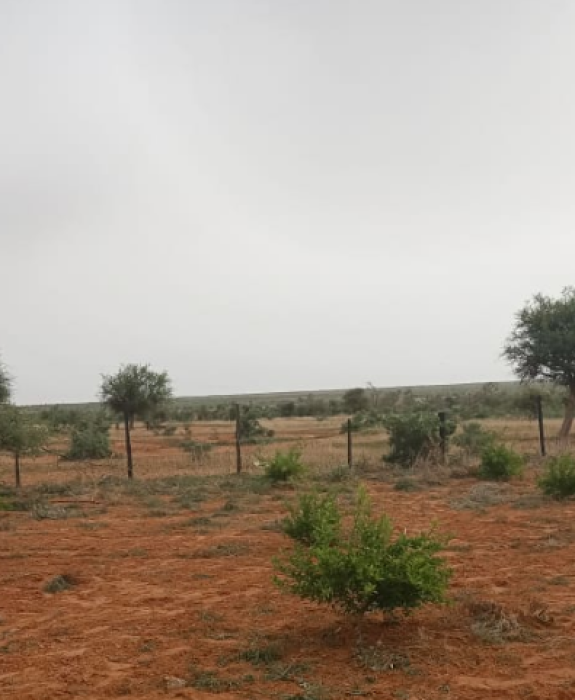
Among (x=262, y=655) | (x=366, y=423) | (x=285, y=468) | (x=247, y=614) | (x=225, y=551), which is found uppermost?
(x=285, y=468)

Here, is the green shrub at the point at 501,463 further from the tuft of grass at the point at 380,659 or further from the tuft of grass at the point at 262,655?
the tuft of grass at the point at 262,655

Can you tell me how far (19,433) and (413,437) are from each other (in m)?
11.1

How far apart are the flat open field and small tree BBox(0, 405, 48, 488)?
1.59 metres

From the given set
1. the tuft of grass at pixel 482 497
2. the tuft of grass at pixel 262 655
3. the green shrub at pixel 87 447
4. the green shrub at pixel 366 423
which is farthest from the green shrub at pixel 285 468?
the green shrub at pixel 366 423

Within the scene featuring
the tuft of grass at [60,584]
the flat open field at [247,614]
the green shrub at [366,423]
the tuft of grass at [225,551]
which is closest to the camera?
the flat open field at [247,614]

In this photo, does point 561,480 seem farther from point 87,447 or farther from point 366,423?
point 366,423

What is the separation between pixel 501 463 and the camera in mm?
16547

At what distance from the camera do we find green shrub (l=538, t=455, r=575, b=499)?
1320cm

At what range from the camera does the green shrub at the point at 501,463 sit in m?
16.5

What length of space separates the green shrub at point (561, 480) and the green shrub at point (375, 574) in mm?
A: 8271

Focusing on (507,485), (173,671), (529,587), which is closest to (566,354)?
(507,485)

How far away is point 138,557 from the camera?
957cm

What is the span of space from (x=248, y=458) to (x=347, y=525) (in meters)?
11.0

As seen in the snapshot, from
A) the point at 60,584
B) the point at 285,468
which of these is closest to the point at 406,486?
the point at 285,468
